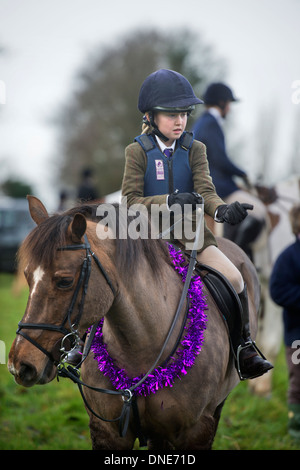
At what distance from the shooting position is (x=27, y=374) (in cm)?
229

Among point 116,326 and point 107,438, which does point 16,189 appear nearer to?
point 107,438

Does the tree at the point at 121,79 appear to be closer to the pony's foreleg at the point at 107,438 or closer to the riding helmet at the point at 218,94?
the riding helmet at the point at 218,94

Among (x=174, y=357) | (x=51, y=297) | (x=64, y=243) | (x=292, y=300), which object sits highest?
(x=64, y=243)

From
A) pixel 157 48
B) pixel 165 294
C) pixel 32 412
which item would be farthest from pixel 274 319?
pixel 157 48

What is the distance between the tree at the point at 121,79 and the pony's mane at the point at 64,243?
5.05 m

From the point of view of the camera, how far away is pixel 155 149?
9.55ft

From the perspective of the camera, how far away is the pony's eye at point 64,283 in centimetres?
237

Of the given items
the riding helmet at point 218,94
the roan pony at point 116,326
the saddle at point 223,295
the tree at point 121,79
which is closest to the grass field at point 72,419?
the roan pony at point 116,326

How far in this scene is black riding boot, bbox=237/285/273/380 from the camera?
10.6 ft

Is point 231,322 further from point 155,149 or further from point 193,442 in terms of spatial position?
point 155,149

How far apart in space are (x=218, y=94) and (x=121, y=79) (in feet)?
29.7

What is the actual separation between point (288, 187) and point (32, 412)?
444 centimetres

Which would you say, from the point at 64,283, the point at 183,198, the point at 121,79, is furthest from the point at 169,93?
the point at 121,79

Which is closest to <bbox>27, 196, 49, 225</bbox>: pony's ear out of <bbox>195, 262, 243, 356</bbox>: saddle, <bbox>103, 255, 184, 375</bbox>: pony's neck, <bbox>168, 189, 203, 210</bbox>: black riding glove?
<bbox>103, 255, 184, 375</bbox>: pony's neck
